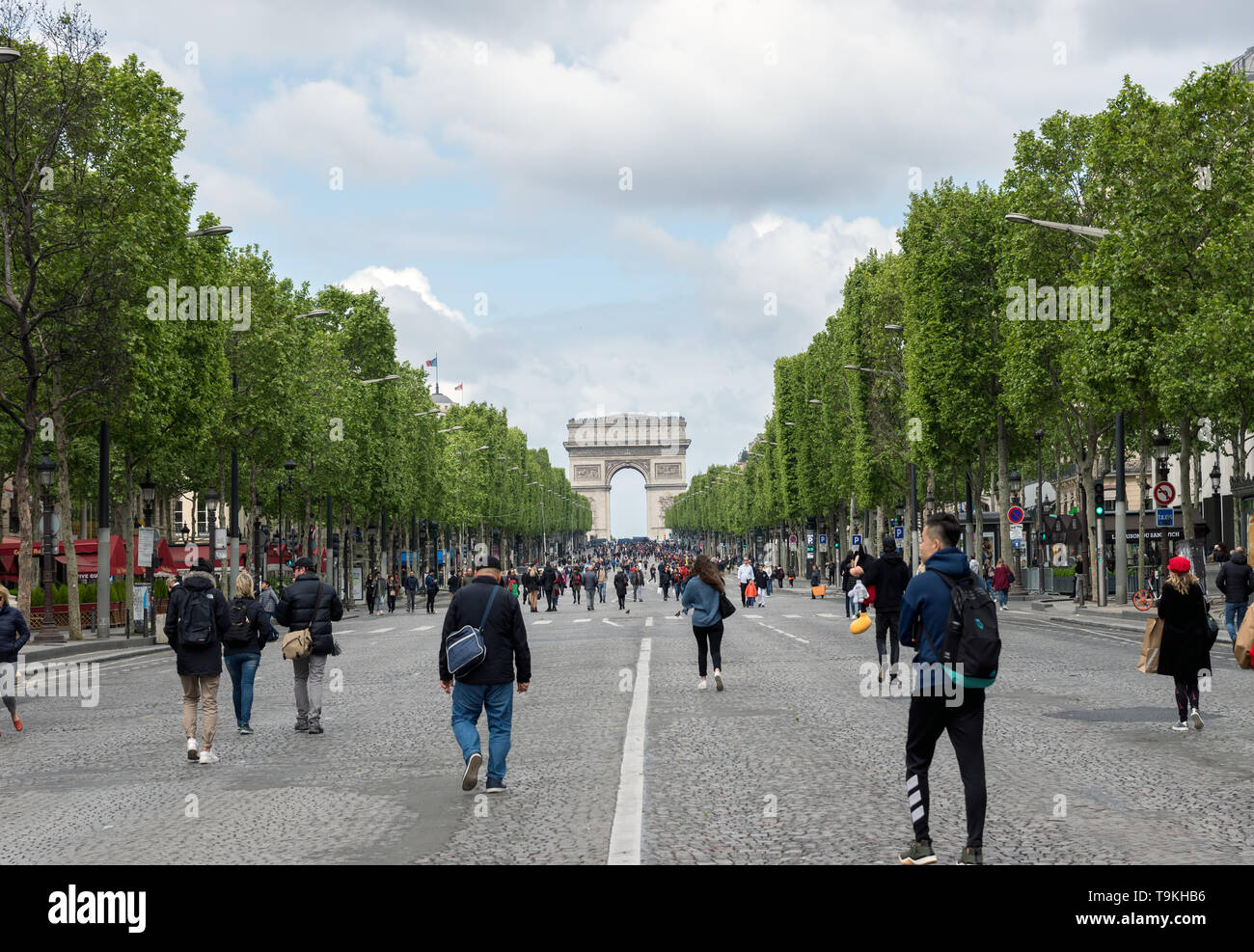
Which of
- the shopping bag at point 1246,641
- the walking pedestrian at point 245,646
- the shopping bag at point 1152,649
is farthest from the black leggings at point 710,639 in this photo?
the shopping bag at point 1246,641

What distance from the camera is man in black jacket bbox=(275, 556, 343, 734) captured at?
14.8m

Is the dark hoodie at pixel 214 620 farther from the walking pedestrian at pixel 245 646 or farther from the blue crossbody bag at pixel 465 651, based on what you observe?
the blue crossbody bag at pixel 465 651

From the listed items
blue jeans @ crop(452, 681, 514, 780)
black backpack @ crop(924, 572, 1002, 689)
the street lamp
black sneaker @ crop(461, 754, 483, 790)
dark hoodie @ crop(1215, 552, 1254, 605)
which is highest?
the street lamp

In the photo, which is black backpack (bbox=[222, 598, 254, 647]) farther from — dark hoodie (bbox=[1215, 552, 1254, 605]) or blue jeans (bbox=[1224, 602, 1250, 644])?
blue jeans (bbox=[1224, 602, 1250, 644])

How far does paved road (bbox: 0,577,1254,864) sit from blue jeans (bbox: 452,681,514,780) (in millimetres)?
306

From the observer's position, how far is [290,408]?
166 ft

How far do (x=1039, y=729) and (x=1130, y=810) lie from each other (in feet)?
15.3

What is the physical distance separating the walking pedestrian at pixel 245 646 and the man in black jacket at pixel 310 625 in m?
0.67

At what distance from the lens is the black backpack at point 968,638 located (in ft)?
25.4

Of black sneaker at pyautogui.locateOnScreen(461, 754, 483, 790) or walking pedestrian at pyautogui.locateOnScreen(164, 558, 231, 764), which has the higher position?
walking pedestrian at pyautogui.locateOnScreen(164, 558, 231, 764)

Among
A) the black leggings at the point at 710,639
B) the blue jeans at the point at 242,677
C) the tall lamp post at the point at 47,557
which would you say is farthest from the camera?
the tall lamp post at the point at 47,557

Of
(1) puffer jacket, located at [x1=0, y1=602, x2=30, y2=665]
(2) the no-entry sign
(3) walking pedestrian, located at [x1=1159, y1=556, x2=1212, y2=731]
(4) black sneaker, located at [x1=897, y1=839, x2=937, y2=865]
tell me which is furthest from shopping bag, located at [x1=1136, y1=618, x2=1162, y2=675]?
(2) the no-entry sign

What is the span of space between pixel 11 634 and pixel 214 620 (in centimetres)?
395

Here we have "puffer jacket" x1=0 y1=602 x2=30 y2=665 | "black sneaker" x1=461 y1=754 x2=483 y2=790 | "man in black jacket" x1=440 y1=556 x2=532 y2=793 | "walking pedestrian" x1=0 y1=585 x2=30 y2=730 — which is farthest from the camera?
"puffer jacket" x1=0 y1=602 x2=30 y2=665
